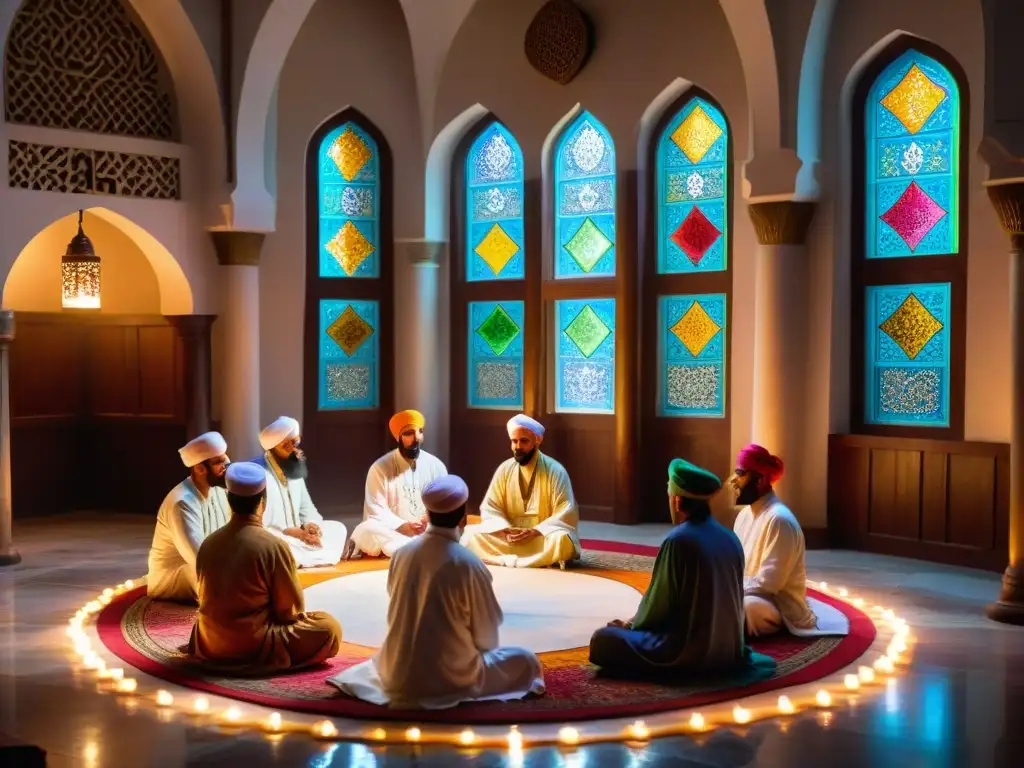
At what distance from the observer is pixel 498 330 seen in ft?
32.6

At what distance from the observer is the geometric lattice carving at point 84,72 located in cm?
813

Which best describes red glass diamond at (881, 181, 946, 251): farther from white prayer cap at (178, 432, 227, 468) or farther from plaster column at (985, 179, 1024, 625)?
white prayer cap at (178, 432, 227, 468)

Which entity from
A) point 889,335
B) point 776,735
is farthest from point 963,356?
point 776,735

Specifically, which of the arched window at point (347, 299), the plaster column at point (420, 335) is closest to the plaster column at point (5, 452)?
the arched window at point (347, 299)

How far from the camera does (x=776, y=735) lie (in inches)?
171

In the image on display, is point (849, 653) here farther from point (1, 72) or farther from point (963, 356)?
point (1, 72)

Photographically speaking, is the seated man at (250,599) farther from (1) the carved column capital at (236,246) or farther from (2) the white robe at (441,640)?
(1) the carved column capital at (236,246)

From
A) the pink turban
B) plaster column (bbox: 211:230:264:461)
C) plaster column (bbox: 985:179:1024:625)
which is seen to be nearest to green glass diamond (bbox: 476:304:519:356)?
plaster column (bbox: 211:230:264:461)

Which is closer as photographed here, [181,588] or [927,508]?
[181,588]

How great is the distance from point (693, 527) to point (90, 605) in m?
3.32

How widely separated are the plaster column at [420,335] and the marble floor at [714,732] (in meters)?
3.87

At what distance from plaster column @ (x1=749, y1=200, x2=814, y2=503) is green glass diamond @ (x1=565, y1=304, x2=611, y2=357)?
159 cm

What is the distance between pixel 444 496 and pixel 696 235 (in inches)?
191

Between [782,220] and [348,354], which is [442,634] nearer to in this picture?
[782,220]
